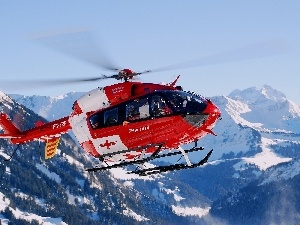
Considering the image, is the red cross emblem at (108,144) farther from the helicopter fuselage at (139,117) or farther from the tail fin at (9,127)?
the tail fin at (9,127)

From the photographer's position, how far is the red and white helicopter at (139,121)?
2922cm

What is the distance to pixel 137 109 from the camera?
29.5m

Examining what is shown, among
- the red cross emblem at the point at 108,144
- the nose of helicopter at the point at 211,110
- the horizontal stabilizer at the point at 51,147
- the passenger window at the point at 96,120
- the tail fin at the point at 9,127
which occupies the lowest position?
the horizontal stabilizer at the point at 51,147

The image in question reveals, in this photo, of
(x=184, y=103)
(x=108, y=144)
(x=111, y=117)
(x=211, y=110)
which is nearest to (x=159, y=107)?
(x=184, y=103)

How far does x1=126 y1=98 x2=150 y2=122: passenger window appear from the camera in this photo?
29.3 m

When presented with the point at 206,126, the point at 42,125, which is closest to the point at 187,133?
the point at 206,126

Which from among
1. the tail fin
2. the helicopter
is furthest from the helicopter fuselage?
the tail fin

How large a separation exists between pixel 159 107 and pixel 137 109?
1156 millimetres

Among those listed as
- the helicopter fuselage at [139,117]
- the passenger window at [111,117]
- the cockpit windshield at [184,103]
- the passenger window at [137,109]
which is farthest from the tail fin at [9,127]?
the cockpit windshield at [184,103]

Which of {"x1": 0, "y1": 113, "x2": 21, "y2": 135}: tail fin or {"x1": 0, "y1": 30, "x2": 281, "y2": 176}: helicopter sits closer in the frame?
{"x1": 0, "y1": 30, "x2": 281, "y2": 176}: helicopter

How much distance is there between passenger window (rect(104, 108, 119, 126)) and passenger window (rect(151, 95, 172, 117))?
2.07 m

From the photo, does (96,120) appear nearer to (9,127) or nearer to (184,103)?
(184,103)

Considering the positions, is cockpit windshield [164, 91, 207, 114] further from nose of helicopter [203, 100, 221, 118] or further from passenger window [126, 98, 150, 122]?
passenger window [126, 98, 150, 122]

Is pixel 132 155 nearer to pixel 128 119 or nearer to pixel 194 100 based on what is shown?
pixel 128 119
